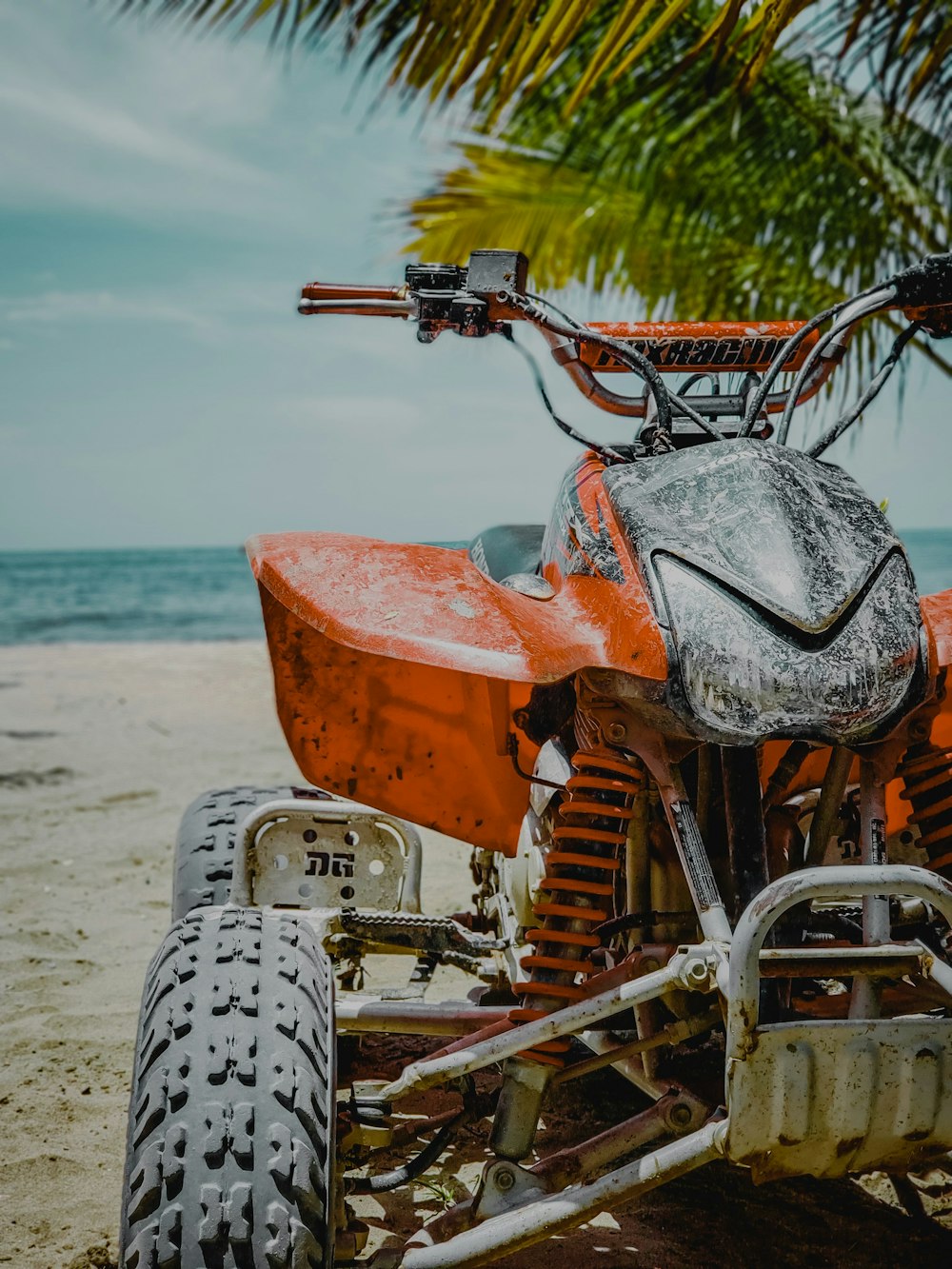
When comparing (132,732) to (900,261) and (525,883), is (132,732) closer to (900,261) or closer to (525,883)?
(900,261)

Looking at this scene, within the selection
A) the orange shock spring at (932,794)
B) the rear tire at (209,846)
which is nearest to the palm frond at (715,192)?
the rear tire at (209,846)

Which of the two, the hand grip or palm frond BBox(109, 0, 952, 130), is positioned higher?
palm frond BBox(109, 0, 952, 130)

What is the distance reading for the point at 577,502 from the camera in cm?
229

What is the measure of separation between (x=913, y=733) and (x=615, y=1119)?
1579mm

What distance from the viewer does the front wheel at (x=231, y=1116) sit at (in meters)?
1.70

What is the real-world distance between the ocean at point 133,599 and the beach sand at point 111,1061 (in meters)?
13.7

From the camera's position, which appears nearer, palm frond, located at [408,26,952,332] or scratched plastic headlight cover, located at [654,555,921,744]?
scratched plastic headlight cover, located at [654,555,921,744]

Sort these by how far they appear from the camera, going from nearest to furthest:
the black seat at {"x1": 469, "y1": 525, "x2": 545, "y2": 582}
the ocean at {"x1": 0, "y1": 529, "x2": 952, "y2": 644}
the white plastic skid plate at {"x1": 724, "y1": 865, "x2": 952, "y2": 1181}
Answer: the white plastic skid plate at {"x1": 724, "y1": 865, "x2": 952, "y2": 1181} → the black seat at {"x1": 469, "y1": 525, "x2": 545, "y2": 582} → the ocean at {"x1": 0, "y1": 529, "x2": 952, "y2": 644}

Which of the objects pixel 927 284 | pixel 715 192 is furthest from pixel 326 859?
pixel 715 192

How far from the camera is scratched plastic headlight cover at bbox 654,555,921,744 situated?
1.84m

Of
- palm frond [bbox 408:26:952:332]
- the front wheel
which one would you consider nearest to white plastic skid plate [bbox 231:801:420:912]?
the front wheel

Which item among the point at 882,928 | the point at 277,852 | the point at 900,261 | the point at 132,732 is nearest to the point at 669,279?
the point at 900,261

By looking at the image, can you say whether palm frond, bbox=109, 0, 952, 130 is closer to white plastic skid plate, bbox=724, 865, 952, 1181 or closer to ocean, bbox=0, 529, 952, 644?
white plastic skid plate, bbox=724, 865, 952, 1181

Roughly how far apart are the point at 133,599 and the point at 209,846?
39.8 metres
